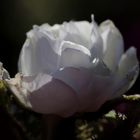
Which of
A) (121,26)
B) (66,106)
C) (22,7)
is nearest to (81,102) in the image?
(66,106)

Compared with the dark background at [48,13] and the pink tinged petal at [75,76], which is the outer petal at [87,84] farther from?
the dark background at [48,13]

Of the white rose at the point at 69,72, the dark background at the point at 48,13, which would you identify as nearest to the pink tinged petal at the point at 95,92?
the white rose at the point at 69,72

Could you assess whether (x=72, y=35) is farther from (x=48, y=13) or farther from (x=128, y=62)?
(x=48, y=13)

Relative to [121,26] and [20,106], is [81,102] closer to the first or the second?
[20,106]

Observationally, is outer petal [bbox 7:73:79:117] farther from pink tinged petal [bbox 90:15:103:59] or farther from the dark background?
the dark background

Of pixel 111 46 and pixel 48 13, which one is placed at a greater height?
pixel 111 46

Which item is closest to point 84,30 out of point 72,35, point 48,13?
point 72,35
